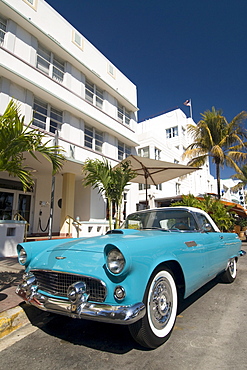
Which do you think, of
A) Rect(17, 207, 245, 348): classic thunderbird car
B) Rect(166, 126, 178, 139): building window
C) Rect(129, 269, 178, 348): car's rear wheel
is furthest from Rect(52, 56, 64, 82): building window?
Rect(166, 126, 178, 139): building window

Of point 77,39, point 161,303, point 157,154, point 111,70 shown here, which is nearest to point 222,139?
point 157,154

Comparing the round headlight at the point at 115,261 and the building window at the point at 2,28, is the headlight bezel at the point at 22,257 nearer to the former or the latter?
the round headlight at the point at 115,261

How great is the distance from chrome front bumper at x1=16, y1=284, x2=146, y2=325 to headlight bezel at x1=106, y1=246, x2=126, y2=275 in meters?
0.30

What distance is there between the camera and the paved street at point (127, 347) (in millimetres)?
2064

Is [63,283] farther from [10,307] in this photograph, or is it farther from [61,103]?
[61,103]

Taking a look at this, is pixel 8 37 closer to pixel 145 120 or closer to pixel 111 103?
pixel 111 103

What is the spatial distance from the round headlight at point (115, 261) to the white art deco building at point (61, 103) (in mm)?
7908

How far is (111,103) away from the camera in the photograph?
1441cm

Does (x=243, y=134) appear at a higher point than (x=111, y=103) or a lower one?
lower

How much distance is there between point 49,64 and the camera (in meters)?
10.9

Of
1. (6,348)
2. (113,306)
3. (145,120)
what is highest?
(145,120)

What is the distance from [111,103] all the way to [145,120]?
1515 centimetres

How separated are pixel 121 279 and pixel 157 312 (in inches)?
26.5

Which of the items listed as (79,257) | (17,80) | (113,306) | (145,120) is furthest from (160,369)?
(145,120)
